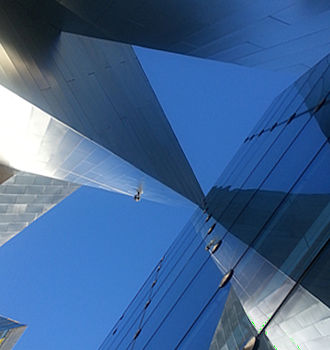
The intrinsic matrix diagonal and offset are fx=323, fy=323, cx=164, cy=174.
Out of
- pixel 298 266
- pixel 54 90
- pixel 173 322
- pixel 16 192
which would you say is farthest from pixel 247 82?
pixel 298 266

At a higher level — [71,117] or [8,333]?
[71,117]

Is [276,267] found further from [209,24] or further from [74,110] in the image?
[74,110]

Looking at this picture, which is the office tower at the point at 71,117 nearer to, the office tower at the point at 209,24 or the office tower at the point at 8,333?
the office tower at the point at 209,24

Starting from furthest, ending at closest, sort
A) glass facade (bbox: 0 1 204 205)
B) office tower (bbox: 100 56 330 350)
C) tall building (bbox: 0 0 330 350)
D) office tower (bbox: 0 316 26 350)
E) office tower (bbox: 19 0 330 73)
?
office tower (bbox: 0 316 26 350) → glass facade (bbox: 0 1 204 205) → office tower (bbox: 19 0 330 73) → tall building (bbox: 0 0 330 350) → office tower (bbox: 100 56 330 350)

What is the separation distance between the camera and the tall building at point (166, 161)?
311cm

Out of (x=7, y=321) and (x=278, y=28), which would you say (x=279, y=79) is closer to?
(x=278, y=28)

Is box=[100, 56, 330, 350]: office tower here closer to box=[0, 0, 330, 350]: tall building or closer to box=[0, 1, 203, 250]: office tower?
box=[0, 0, 330, 350]: tall building

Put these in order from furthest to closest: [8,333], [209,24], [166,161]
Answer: [8,333] → [166,161] → [209,24]

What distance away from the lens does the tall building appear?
10.2ft

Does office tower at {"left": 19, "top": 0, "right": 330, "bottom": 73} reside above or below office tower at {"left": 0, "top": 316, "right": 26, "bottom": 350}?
above

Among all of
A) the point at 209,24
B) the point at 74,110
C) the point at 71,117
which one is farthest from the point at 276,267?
the point at 74,110

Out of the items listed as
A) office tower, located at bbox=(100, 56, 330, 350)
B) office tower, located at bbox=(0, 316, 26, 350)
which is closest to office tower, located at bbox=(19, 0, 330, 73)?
office tower, located at bbox=(100, 56, 330, 350)

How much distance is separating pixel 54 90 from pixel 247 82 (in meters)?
31.7

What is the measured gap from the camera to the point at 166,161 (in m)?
16.2
